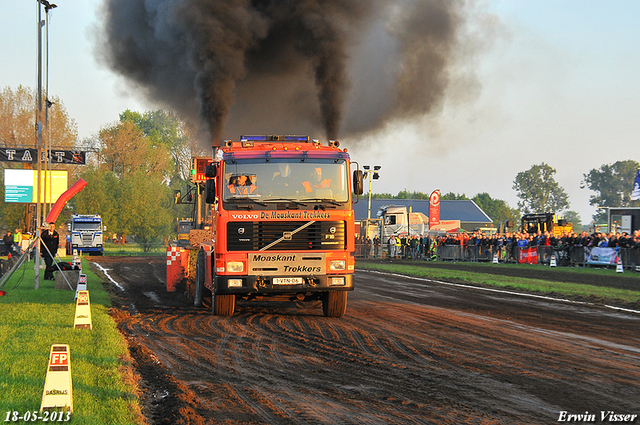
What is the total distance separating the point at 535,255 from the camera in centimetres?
3169

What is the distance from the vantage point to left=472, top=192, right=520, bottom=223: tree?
426 ft

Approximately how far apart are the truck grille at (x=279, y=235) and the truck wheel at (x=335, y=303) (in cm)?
131

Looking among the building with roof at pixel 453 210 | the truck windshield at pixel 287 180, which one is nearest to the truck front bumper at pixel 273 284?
the truck windshield at pixel 287 180

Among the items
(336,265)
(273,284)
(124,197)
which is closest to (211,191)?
(273,284)

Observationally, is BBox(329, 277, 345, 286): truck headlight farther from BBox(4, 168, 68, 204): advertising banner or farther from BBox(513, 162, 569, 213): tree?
BBox(513, 162, 569, 213): tree

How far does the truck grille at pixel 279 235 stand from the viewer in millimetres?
11312

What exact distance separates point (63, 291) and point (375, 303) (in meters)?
8.61

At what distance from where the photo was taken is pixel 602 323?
11922mm

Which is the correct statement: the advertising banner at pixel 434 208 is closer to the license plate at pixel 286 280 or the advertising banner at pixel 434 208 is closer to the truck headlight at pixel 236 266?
the license plate at pixel 286 280

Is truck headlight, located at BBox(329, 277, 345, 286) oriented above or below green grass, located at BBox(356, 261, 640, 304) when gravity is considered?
above

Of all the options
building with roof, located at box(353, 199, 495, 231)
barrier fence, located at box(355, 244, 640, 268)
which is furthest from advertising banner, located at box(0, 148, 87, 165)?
building with roof, located at box(353, 199, 495, 231)

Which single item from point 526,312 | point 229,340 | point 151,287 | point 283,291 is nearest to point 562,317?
point 526,312

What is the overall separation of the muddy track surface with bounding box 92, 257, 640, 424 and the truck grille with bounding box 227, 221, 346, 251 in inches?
57.0

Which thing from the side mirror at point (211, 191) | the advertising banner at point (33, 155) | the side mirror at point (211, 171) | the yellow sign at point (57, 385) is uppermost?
the advertising banner at point (33, 155)
